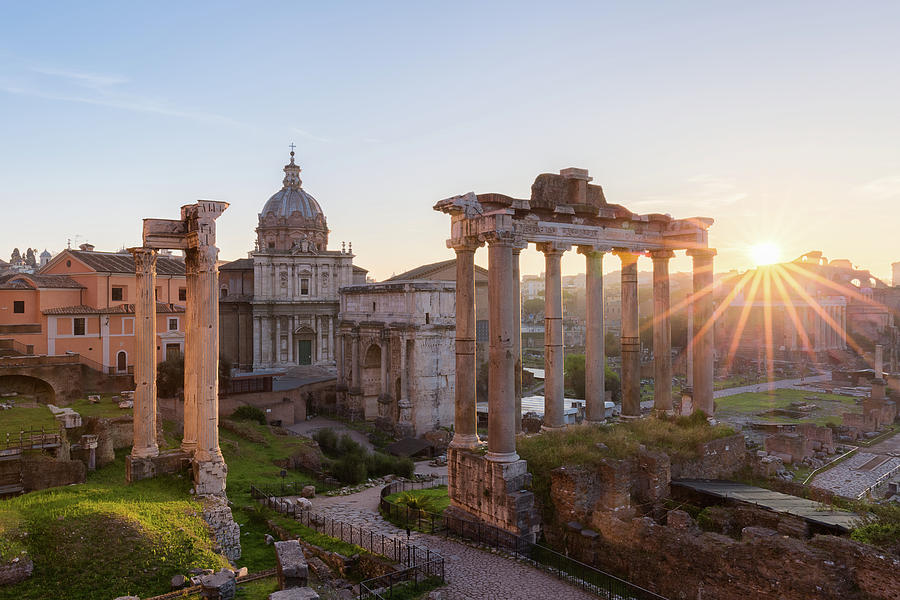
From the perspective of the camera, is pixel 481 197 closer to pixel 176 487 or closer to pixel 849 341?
pixel 176 487

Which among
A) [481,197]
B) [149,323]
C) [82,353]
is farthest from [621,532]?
[82,353]

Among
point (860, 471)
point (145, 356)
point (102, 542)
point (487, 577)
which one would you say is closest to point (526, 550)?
point (487, 577)

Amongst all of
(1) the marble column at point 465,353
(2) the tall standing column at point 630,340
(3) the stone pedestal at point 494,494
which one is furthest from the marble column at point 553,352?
(3) the stone pedestal at point 494,494

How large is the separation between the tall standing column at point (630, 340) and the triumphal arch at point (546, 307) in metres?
0.03

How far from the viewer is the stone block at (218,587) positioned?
9.68m

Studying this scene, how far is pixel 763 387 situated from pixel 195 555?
197 ft

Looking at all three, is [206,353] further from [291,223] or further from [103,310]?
[291,223]

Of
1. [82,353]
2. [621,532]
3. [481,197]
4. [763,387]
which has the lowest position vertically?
[763,387]

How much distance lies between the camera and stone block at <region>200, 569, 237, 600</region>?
968cm

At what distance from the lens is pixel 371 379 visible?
40.5m

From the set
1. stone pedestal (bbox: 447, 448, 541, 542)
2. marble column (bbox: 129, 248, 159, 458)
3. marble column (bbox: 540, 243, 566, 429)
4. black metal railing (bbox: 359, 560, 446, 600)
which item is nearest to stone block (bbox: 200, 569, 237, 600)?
black metal railing (bbox: 359, 560, 446, 600)

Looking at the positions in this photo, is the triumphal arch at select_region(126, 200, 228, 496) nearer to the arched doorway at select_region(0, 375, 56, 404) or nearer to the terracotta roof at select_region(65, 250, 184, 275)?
the arched doorway at select_region(0, 375, 56, 404)

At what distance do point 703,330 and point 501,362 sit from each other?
25.1 ft

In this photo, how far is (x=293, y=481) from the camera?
22.3 meters
